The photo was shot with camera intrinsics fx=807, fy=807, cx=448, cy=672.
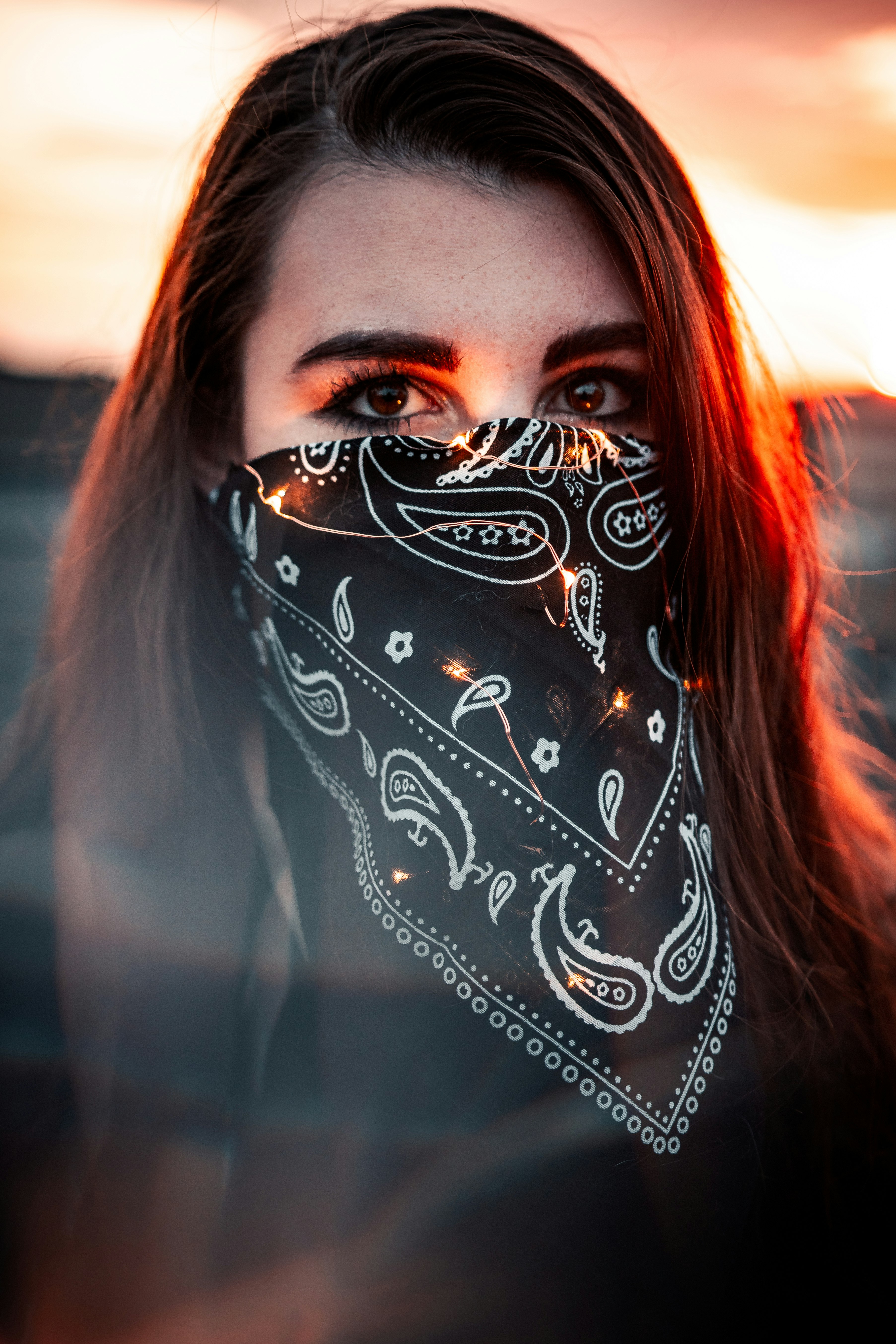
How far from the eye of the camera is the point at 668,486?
853 mm

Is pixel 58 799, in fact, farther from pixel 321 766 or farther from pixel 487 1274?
pixel 487 1274

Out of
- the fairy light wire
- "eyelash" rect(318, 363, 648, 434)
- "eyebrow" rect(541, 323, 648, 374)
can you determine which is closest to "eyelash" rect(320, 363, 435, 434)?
"eyelash" rect(318, 363, 648, 434)

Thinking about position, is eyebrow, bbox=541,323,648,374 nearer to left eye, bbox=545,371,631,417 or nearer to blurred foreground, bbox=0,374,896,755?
left eye, bbox=545,371,631,417

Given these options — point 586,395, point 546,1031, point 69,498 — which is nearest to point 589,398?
point 586,395

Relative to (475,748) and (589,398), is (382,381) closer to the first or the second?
(589,398)

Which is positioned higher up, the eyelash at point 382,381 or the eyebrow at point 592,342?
the eyebrow at point 592,342

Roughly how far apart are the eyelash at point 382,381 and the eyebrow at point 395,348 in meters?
0.01

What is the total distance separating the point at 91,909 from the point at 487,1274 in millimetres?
509

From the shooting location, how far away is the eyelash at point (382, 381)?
792 millimetres

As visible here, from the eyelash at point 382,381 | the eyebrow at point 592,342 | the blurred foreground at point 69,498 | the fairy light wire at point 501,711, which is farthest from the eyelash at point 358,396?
the blurred foreground at point 69,498

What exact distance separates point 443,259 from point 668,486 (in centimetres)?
32

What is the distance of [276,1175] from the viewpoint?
2.37 ft

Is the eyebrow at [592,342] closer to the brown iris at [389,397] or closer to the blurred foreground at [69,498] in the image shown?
the brown iris at [389,397]

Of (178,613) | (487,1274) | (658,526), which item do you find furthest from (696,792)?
(178,613)
